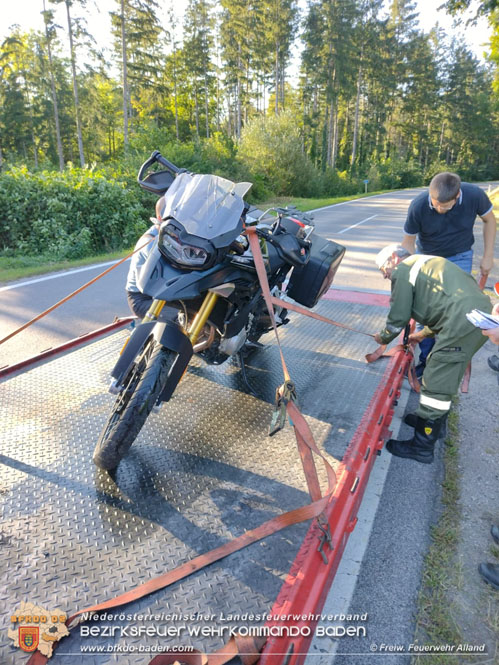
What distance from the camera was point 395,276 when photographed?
296 centimetres

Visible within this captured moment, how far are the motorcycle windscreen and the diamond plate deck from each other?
1.24 metres

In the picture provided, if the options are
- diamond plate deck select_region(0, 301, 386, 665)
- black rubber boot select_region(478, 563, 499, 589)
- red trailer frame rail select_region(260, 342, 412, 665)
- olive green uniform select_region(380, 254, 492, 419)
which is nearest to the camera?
red trailer frame rail select_region(260, 342, 412, 665)

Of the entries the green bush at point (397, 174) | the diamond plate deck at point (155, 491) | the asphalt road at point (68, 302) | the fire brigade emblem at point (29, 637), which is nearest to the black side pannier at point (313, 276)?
the diamond plate deck at point (155, 491)

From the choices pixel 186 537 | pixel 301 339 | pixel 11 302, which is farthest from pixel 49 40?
pixel 186 537

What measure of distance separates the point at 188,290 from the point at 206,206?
549 millimetres

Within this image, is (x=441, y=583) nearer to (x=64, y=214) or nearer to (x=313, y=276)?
(x=313, y=276)

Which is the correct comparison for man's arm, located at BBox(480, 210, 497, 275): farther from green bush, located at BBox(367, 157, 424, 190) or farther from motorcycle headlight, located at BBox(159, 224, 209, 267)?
green bush, located at BBox(367, 157, 424, 190)

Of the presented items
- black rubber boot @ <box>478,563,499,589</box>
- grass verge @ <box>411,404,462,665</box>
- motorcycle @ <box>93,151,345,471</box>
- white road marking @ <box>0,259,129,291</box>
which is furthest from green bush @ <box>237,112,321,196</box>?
black rubber boot @ <box>478,563,499,589</box>

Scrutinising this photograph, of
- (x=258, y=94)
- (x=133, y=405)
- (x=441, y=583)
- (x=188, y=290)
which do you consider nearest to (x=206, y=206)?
(x=188, y=290)

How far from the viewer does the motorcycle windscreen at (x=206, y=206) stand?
246 centimetres

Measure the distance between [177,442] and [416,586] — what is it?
145 centimetres

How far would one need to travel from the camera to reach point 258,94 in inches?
1832

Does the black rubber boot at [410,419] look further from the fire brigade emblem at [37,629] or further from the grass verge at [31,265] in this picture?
the grass verge at [31,265]

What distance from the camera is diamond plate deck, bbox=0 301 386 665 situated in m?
1.69
